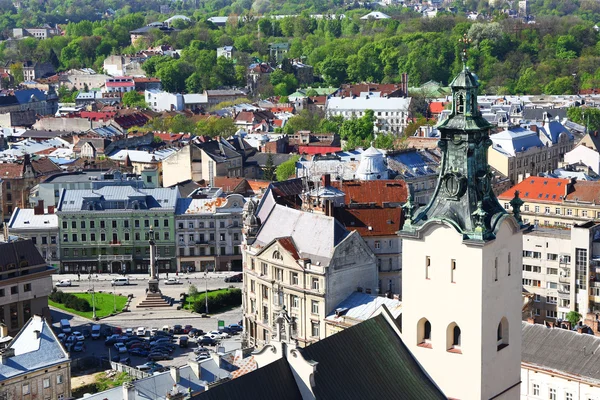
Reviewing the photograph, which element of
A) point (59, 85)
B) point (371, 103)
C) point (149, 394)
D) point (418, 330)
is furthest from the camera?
point (59, 85)

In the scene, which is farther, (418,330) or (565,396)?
(565,396)

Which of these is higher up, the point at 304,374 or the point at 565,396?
the point at 304,374

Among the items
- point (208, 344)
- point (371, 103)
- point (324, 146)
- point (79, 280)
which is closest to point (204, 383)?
point (208, 344)

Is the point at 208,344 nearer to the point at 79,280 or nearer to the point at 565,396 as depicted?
the point at 79,280

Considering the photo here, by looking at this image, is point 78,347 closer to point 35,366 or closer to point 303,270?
point 35,366

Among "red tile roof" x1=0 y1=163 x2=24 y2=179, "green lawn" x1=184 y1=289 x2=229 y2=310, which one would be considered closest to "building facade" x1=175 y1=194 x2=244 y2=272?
"green lawn" x1=184 y1=289 x2=229 y2=310

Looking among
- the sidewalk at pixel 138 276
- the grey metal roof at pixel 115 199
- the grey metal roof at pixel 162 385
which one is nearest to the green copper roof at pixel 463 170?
the grey metal roof at pixel 162 385

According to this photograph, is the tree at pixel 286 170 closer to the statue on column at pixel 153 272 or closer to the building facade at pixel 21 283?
the statue on column at pixel 153 272

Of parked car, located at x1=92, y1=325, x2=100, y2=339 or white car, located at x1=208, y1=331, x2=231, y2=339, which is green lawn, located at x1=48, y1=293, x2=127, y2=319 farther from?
white car, located at x1=208, y1=331, x2=231, y2=339
